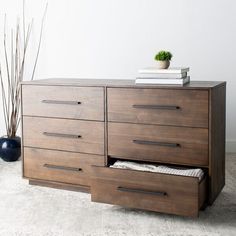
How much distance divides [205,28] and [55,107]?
137 centimetres

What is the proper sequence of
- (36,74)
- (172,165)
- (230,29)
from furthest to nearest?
(36,74) → (230,29) → (172,165)

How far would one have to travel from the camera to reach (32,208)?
94.0 inches

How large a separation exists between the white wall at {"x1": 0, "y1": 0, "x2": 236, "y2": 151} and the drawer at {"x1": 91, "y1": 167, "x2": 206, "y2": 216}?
140 centimetres

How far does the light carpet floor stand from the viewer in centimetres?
210

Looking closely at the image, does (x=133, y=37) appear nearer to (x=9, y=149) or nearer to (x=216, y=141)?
(x=9, y=149)

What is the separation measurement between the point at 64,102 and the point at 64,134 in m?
0.18

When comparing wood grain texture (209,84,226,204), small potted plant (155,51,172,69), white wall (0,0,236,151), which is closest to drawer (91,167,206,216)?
wood grain texture (209,84,226,204)

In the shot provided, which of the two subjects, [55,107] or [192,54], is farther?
[192,54]

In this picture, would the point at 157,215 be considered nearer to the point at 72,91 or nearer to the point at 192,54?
the point at 72,91

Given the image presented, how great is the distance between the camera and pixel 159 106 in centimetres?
233

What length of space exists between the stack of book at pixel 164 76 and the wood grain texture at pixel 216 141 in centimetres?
18

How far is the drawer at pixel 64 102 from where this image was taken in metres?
2.49

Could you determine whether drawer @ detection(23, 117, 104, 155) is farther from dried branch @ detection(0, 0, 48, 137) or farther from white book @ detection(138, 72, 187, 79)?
dried branch @ detection(0, 0, 48, 137)

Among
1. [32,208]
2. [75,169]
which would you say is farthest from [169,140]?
[32,208]
